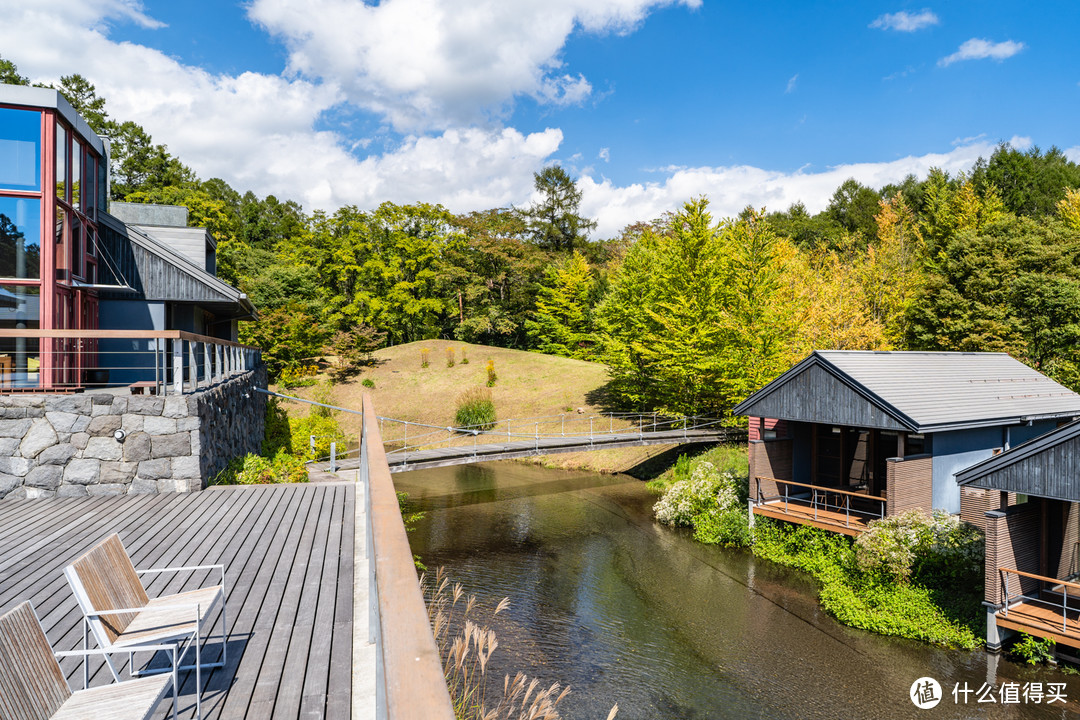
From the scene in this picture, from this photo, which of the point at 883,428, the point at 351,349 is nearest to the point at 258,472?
the point at 883,428

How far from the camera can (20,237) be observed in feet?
31.4

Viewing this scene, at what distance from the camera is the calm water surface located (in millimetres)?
8508

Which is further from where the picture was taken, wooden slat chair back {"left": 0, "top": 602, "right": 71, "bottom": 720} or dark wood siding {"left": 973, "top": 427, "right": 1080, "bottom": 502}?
dark wood siding {"left": 973, "top": 427, "right": 1080, "bottom": 502}

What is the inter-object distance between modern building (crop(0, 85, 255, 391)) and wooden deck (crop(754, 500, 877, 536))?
14.0m

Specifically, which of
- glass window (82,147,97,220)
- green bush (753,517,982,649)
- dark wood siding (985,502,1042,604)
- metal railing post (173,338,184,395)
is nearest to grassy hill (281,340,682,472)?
green bush (753,517,982,649)

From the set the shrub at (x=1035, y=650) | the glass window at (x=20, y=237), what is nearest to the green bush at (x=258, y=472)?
the glass window at (x=20, y=237)

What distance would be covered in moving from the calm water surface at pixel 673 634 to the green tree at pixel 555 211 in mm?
32458

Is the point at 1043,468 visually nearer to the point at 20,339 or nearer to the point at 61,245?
the point at 20,339

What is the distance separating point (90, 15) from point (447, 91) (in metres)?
11.7

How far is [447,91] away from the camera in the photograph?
899 inches

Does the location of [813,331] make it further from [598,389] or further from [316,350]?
[316,350]

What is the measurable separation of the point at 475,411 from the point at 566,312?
43.6 ft

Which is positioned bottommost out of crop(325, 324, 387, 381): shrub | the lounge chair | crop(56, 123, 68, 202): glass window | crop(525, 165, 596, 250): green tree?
the lounge chair

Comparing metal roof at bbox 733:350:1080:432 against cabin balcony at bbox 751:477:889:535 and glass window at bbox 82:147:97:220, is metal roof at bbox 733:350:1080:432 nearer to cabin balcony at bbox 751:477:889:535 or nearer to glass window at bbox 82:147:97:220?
cabin balcony at bbox 751:477:889:535
